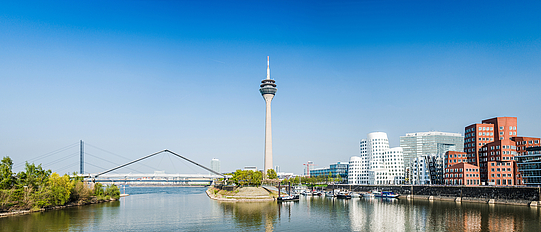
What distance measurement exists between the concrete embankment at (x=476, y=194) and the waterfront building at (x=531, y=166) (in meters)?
12.4

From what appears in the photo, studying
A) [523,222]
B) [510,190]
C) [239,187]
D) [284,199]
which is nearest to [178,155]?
[239,187]

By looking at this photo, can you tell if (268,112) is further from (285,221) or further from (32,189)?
(285,221)

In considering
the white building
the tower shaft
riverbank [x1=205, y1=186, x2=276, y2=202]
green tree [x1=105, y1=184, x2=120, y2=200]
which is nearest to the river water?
riverbank [x1=205, y1=186, x2=276, y2=202]

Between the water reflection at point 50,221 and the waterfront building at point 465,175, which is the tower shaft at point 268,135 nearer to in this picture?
the waterfront building at point 465,175

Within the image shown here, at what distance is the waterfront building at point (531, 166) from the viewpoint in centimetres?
8823

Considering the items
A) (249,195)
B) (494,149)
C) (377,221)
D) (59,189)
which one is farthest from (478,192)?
(59,189)

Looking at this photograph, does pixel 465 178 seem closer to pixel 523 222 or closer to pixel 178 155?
pixel 523 222

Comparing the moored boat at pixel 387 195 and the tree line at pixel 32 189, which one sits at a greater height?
the tree line at pixel 32 189

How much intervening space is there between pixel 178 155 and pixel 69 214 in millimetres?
116038

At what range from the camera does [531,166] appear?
89875 mm

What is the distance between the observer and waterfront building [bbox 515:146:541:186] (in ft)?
289

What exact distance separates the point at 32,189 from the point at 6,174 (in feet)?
18.8

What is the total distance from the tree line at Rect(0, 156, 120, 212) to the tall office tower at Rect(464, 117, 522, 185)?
101191 mm

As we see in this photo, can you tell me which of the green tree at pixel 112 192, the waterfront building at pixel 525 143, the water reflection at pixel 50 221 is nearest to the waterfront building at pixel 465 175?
the waterfront building at pixel 525 143
